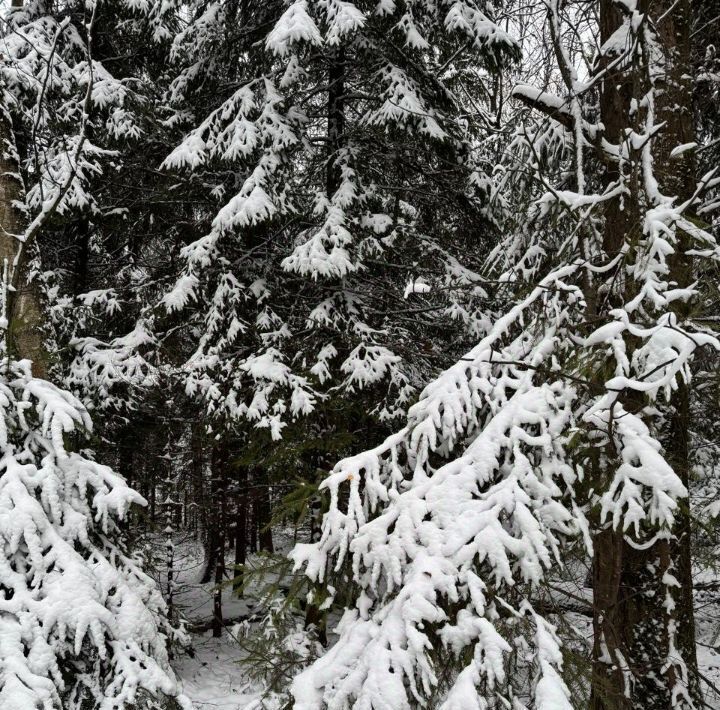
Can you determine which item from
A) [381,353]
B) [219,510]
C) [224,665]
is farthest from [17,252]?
[224,665]

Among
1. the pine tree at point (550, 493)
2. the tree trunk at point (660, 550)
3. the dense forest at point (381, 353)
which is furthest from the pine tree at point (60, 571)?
the tree trunk at point (660, 550)

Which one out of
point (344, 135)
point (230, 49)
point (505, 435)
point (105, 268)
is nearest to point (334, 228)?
point (344, 135)

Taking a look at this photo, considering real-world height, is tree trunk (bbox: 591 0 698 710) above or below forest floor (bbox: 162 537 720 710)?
above

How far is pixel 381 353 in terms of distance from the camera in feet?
23.1

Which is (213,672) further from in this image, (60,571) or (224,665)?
(60,571)

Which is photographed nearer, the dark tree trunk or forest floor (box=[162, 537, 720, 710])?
forest floor (box=[162, 537, 720, 710])

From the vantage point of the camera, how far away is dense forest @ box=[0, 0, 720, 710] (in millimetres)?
2359

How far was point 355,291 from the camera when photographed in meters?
7.62

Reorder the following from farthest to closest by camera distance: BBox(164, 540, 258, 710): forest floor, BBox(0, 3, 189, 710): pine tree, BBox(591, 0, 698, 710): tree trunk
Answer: BBox(164, 540, 258, 710): forest floor, BBox(591, 0, 698, 710): tree trunk, BBox(0, 3, 189, 710): pine tree

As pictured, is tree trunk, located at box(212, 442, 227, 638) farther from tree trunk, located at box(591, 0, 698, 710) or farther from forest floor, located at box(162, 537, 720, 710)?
tree trunk, located at box(591, 0, 698, 710)

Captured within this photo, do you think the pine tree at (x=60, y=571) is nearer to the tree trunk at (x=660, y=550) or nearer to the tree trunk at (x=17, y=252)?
the tree trunk at (x=17, y=252)

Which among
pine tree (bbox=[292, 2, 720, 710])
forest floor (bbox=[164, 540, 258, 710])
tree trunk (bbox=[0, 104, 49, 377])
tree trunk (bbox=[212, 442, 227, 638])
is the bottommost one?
forest floor (bbox=[164, 540, 258, 710])

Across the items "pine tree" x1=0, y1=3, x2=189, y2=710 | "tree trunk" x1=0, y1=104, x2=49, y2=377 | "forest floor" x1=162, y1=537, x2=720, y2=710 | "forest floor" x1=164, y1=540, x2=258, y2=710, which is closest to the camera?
"pine tree" x1=0, y1=3, x2=189, y2=710

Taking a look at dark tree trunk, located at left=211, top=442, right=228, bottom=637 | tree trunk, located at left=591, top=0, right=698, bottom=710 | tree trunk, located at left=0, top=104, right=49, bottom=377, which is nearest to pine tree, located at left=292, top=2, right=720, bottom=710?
tree trunk, located at left=591, top=0, right=698, bottom=710
